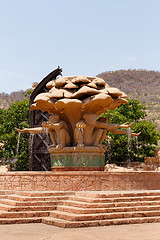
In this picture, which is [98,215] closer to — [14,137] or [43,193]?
[43,193]

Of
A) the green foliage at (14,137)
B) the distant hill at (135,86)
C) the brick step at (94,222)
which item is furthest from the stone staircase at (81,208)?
the distant hill at (135,86)

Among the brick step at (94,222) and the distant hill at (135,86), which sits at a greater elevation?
the distant hill at (135,86)

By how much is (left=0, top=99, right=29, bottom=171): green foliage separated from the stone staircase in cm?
1445

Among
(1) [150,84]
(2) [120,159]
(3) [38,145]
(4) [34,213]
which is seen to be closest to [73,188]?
(4) [34,213]

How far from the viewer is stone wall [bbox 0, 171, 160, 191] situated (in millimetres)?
8875

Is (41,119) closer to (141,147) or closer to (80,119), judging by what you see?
(80,119)

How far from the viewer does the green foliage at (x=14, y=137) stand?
22.5 m

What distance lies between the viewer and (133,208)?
23.8 ft

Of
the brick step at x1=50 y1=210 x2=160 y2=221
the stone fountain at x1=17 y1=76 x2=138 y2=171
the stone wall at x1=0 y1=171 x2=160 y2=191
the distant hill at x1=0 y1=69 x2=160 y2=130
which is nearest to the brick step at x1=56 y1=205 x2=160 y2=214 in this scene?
the brick step at x1=50 y1=210 x2=160 y2=221

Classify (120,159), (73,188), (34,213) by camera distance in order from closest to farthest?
(34,213) → (73,188) → (120,159)

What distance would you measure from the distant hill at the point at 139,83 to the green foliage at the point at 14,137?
33.4 meters

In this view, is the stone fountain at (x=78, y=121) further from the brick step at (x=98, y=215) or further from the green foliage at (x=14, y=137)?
the green foliage at (x=14, y=137)

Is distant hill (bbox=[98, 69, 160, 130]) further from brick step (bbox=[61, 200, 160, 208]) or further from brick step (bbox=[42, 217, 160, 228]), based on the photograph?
brick step (bbox=[42, 217, 160, 228])

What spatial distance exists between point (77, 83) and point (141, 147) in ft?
54.3
